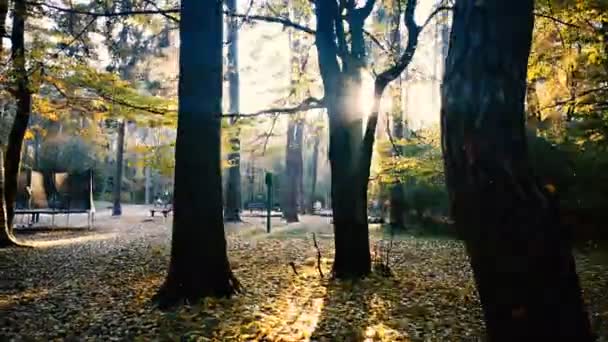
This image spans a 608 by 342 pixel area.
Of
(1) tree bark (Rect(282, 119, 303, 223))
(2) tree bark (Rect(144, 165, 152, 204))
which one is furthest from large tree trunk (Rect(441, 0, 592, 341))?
(2) tree bark (Rect(144, 165, 152, 204))

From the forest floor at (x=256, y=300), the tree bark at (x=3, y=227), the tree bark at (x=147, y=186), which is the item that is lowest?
the forest floor at (x=256, y=300)

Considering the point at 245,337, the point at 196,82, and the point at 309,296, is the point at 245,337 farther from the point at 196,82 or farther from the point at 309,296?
the point at 196,82

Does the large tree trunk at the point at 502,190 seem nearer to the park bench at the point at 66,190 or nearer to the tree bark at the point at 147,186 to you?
the park bench at the point at 66,190

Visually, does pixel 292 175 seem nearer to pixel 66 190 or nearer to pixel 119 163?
pixel 66 190

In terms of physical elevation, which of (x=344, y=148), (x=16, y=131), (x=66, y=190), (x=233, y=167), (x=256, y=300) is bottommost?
(x=256, y=300)

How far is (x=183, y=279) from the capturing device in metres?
5.46

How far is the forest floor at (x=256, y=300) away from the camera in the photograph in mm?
4457

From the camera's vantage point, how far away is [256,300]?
5629 mm

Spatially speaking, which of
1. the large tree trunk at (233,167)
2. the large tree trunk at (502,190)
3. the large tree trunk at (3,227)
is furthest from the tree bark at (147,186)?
the large tree trunk at (502,190)

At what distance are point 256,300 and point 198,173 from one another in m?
1.56

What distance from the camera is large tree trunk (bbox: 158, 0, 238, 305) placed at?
18.2ft

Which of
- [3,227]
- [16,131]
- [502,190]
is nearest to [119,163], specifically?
[16,131]

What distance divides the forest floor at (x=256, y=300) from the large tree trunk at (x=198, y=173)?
32cm

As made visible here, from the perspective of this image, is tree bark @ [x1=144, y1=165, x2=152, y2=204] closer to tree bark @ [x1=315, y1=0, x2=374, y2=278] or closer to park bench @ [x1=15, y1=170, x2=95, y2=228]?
park bench @ [x1=15, y1=170, x2=95, y2=228]
